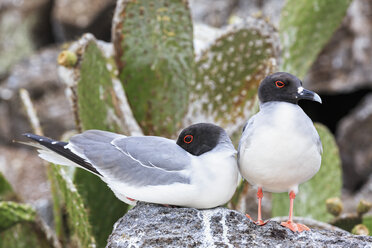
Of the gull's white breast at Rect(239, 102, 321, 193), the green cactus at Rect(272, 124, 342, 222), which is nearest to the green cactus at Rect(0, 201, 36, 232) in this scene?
the gull's white breast at Rect(239, 102, 321, 193)

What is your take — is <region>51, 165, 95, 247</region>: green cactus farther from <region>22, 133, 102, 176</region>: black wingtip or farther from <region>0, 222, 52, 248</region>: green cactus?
<region>0, 222, 52, 248</region>: green cactus

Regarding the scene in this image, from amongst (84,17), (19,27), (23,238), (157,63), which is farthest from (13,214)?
(19,27)

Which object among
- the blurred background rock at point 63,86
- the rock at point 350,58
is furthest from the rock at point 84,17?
the rock at point 350,58

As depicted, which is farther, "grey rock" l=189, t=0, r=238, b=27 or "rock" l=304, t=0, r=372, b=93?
"grey rock" l=189, t=0, r=238, b=27

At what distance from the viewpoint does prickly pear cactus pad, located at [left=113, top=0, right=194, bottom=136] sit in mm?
1588

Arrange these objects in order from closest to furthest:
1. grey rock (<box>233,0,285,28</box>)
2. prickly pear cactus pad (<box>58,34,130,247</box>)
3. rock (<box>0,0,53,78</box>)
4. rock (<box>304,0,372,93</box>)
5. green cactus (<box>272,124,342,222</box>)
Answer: prickly pear cactus pad (<box>58,34,130,247</box>) < green cactus (<box>272,124,342,222</box>) < rock (<box>304,0,372,93</box>) < grey rock (<box>233,0,285,28</box>) < rock (<box>0,0,53,78</box>)

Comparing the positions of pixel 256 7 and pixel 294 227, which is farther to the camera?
pixel 256 7

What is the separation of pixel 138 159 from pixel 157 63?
0.69 m

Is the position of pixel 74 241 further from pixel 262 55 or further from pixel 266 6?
pixel 266 6

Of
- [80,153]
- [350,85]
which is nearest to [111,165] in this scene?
[80,153]

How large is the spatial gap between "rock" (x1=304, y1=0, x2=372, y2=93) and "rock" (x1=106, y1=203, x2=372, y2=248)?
2195 millimetres

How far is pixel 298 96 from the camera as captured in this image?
93 centimetres

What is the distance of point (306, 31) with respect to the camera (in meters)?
1.76

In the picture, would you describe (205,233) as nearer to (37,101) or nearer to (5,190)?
(5,190)
